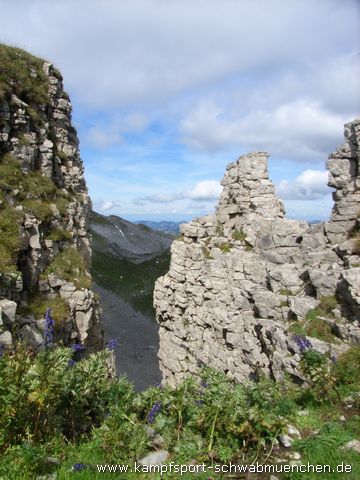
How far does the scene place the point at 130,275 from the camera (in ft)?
264

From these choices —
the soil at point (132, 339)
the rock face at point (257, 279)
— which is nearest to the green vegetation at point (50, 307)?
the rock face at point (257, 279)

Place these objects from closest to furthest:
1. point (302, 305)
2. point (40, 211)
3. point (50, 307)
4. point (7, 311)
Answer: point (7, 311)
point (50, 307)
point (302, 305)
point (40, 211)

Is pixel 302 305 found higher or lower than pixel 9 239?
Answer: lower

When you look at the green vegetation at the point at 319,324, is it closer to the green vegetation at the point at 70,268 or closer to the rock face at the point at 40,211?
the rock face at the point at 40,211

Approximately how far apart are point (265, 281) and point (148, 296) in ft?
163

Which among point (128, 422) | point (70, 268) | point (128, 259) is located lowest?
point (128, 259)

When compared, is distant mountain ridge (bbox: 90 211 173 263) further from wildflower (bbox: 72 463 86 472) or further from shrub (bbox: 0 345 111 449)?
wildflower (bbox: 72 463 86 472)

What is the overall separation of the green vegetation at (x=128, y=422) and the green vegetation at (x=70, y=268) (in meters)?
10.6

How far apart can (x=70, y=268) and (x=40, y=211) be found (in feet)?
11.2

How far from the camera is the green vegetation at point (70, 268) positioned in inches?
731

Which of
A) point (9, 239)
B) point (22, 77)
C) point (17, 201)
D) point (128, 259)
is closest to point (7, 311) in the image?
point (9, 239)

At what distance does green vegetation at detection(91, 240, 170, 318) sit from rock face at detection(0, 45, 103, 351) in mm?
43732

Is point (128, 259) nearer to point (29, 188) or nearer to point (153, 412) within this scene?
point (29, 188)

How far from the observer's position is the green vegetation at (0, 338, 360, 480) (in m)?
6.32
